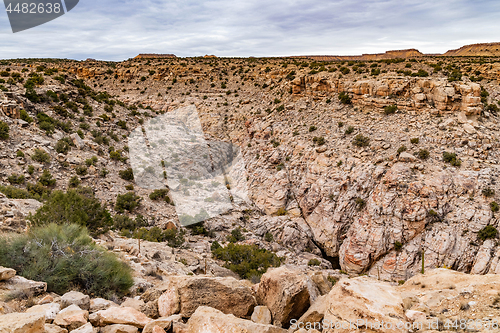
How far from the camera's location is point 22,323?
10.7 ft

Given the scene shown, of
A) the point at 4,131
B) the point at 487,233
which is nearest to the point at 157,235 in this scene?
the point at 4,131

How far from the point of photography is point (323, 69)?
2527 cm

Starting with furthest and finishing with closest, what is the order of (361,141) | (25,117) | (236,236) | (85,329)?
1. (361,141)
2. (25,117)
3. (236,236)
4. (85,329)

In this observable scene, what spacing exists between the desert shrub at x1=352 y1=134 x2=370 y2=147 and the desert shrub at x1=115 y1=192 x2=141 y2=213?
45.3ft

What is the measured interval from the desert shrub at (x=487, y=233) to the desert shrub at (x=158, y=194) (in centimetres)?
1643

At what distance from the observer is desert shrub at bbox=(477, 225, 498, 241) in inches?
529

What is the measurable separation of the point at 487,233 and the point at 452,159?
172 inches

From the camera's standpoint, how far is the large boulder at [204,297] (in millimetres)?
4793

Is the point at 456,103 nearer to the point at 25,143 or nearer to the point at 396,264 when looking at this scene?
the point at 396,264

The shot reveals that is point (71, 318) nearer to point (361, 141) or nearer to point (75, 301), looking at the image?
point (75, 301)

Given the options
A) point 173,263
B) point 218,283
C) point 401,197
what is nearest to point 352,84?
point 401,197

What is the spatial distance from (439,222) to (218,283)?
46.0ft

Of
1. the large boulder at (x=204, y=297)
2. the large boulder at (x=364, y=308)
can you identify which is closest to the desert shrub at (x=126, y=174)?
the large boulder at (x=204, y=297)

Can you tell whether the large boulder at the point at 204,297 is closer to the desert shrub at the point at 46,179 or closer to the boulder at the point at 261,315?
the boulder at the point at 261,315
